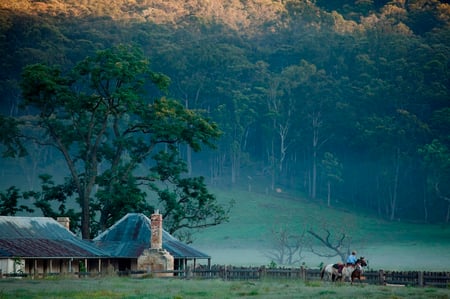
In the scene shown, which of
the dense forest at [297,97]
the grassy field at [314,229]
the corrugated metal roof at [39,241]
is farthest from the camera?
the dense forest at [297,97]

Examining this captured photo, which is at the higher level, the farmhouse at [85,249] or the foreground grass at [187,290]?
the farmhouse at [85,249]

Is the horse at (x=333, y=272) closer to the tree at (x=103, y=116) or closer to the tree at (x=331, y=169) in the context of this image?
the tree at (x=103, y=116)

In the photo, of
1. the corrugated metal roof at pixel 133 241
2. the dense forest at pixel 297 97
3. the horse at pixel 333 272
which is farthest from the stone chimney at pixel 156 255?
the dense forest at pixel 297 97

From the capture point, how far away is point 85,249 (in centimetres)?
5797

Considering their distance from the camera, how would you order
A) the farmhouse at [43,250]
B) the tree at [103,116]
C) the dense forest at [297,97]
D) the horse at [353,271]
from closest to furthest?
the horse at [353,271] < the farmhouse at [43,250] < the tree at [103,116] < the dense forest at [297,97]

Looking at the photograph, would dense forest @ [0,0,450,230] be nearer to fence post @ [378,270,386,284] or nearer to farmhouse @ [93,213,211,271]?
farmhouse @ [93,213,211,271]

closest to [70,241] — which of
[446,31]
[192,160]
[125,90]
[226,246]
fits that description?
[125,90]

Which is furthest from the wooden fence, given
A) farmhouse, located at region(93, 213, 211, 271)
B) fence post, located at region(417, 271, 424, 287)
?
farmhouse, located at region(93, 213, 211, 271)

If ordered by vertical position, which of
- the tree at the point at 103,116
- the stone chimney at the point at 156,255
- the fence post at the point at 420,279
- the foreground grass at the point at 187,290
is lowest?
the foreground grass at the point at 187,290

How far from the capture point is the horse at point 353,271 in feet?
163

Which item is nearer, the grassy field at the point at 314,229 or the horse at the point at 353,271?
the horse at the point at 353,271

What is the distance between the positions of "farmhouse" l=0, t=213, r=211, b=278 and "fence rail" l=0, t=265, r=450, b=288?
37.0 inches

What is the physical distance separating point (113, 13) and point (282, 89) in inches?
A: 1604

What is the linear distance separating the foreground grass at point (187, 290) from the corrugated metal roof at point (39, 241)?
5786mm
